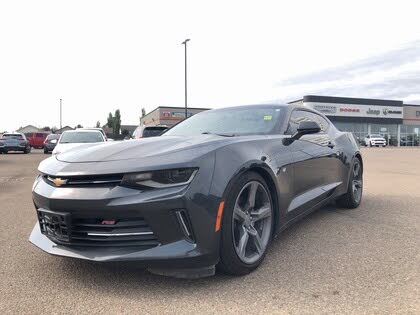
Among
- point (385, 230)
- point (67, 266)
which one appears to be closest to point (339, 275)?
point (385, 230)

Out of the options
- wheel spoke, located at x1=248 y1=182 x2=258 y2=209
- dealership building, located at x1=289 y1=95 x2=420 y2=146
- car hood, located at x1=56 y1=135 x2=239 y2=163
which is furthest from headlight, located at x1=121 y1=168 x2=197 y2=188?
dealership building, located at x1=289 y1=95 x2=420 y2=146

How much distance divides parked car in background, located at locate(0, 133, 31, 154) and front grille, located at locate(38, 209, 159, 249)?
23.6m

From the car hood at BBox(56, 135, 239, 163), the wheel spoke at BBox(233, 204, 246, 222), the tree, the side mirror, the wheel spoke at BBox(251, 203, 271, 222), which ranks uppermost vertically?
the side mirror

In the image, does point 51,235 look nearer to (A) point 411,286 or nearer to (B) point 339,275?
(B) point 339,275

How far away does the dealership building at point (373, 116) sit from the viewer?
50.7 metres

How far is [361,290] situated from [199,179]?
1.35 metres

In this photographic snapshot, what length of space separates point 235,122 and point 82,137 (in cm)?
912

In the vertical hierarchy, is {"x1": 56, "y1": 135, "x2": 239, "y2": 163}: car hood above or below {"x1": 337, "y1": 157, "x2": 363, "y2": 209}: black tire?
above

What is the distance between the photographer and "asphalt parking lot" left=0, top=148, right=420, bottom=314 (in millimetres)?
2525

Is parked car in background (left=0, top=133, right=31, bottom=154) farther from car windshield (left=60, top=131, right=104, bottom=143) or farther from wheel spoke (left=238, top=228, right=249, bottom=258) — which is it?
wheel spoke (left=238, top=228, right=249, bottom=258)

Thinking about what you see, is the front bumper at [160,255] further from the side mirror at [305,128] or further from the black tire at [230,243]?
the side mirror at [305,128]

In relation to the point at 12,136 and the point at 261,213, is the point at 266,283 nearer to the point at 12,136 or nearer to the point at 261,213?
the point at 261,213

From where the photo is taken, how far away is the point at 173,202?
2.59 metres

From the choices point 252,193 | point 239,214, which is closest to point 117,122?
point 252,193
